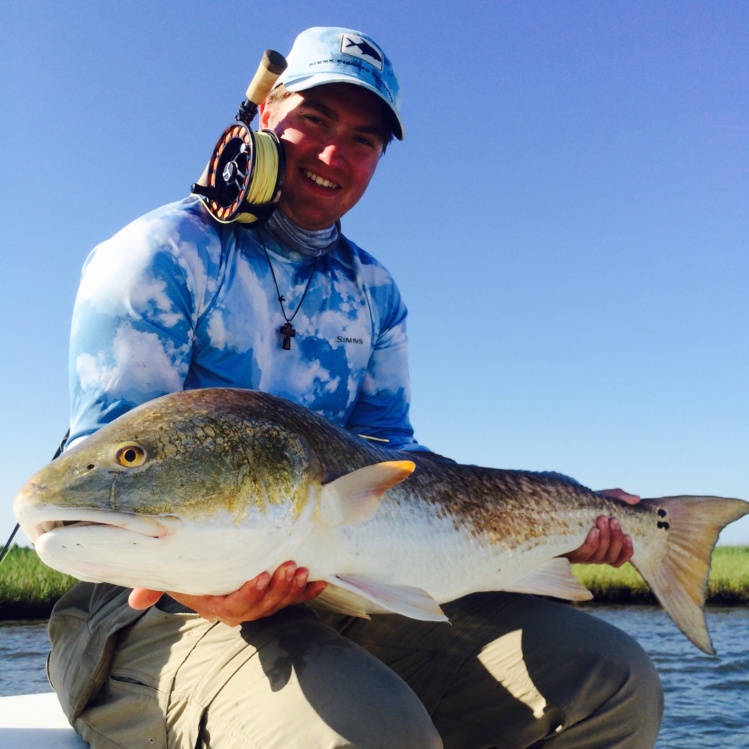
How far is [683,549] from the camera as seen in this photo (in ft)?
12.2

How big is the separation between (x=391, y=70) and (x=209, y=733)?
3.23 metres

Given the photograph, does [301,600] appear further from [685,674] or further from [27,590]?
[27,590]

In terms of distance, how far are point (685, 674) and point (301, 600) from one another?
33.6 feet

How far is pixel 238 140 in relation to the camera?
3.54 m

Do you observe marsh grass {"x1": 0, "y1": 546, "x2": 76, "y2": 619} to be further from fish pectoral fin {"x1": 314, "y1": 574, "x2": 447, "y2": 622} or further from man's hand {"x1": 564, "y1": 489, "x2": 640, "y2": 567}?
fish pectoral fin {"x1": 314, "y1": 574, "x2": 447, "y2": 622}

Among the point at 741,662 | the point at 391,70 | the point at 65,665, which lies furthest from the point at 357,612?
the point at 741,662

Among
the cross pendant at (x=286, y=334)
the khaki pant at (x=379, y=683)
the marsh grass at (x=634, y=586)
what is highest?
the cross pendant at (x=286, y=334)

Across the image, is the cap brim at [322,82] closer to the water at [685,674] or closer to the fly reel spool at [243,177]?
the fly reel spool at [243,177]

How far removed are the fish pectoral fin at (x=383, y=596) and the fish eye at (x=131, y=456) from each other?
0.74m

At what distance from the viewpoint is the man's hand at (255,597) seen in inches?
91.8

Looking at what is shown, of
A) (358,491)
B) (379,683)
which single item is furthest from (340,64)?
(379,683)

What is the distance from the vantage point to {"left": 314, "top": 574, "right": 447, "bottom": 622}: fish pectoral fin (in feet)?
8.03

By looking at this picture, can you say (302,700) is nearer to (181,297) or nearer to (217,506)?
(217,506)

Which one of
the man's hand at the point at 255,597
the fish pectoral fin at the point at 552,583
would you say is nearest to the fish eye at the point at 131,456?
the man's hand at the point at 255,597
